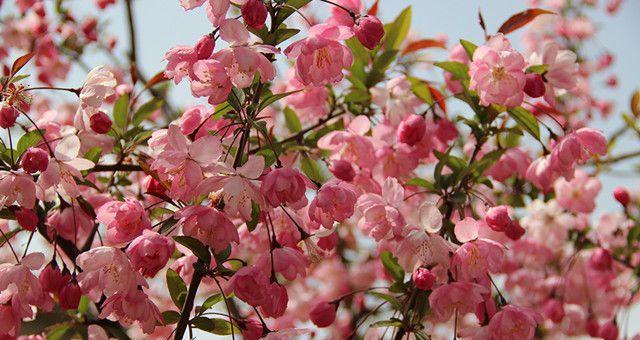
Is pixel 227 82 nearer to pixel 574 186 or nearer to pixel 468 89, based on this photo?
pixel 468 89

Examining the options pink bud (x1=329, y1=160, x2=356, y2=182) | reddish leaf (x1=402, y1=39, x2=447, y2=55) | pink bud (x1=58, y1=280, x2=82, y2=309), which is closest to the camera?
pink bud (x1=58, y1=280, x2=82, y2=309)

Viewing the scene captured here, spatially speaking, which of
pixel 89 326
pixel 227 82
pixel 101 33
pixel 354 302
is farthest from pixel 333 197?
pixel 354 302

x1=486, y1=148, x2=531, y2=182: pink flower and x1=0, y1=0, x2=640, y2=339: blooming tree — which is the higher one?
x1=0, y1=0, x2=640, y2=339: blooming tree

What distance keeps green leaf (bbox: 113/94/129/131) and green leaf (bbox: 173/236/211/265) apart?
0.78 m

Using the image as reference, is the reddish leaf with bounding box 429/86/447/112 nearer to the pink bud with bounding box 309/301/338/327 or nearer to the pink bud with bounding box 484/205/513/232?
the pink bud with bounding box 484/205/513/232

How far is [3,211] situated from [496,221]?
3.71ft

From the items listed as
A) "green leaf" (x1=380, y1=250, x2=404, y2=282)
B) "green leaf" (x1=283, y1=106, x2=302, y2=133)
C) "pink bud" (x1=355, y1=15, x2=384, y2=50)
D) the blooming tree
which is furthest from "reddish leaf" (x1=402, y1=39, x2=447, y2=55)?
"pink bud" (x1=355, y1=15, x2=384, y2=50)

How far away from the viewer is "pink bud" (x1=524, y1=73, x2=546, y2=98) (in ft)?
6.18

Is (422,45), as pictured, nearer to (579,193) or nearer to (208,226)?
(579,193)

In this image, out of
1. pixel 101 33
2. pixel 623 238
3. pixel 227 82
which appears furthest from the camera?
pixel 101 33

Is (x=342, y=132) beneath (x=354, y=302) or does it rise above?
above

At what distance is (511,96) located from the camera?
75.4 inches

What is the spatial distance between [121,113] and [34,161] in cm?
67

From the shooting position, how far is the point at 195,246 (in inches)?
59.4
